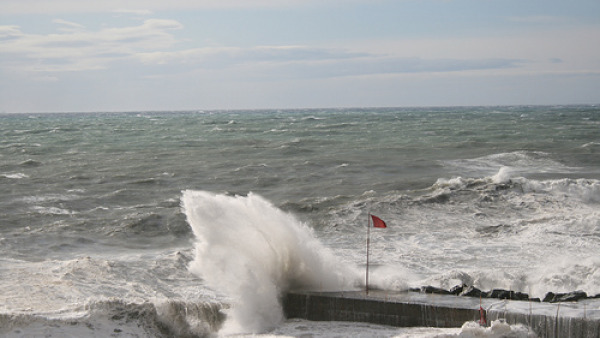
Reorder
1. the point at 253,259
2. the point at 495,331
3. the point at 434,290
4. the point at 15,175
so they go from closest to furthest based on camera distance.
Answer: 1. the point at 495,331
2. the point at 434,290
3. the point at 253,259
4. the point at 15,175

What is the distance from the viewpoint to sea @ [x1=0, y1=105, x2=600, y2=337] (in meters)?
10.8

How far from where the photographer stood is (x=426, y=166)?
105ft

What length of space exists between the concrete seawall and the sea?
29 centimetres

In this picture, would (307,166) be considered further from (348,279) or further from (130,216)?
(348,279)

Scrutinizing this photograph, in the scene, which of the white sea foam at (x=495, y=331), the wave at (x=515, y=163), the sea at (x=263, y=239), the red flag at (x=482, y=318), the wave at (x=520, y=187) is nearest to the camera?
the white sea foam at (x=495, y=331)

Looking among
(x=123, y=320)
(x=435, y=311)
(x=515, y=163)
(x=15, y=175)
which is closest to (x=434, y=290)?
(x=435, y=311)

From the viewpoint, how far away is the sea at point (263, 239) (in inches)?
427

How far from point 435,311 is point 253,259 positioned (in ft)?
11.0

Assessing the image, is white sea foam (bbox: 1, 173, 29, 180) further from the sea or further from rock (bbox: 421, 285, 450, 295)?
rock (bbox: 421, 285, 450, 295)

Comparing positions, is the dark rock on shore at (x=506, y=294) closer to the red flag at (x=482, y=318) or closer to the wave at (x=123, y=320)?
the red flag at (x=482, y=318)

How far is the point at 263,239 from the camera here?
41.5 ft

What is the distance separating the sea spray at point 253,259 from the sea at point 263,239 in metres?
0.03

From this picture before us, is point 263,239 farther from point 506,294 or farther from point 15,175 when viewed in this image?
point 15,175

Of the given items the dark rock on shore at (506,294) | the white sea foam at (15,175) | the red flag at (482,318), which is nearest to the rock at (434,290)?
the dark rock on shore at (506,294)
